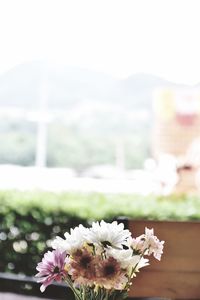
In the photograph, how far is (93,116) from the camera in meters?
6.00

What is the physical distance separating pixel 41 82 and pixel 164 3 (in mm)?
2223

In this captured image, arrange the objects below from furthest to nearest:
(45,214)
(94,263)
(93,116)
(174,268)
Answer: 1. (93,116)
2. (45,214)
3. (174,268)
4. (94,263)

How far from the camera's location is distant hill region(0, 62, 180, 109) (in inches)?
209

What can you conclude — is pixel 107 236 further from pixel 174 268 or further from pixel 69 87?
pixel 69 87

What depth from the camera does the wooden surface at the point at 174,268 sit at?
1717 mm

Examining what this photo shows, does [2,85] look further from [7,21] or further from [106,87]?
[7,21]

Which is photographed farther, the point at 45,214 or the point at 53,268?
the point at 45,214

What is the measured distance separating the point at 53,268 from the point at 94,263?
0.29 feet

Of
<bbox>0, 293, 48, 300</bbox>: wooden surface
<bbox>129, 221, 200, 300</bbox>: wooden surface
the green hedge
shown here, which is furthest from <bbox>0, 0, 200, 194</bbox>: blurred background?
<bbox>129, 221, 200, 300</bbox>: wooden surface

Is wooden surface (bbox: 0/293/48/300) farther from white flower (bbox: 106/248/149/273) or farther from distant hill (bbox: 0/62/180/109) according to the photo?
distant hill (bbox: 0/62/180/109)

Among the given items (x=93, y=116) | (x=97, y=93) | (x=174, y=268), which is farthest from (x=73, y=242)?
(x=93, y=116)

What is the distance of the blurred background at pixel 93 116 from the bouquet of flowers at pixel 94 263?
180cm

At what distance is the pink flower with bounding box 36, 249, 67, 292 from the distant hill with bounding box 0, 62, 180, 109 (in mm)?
4174

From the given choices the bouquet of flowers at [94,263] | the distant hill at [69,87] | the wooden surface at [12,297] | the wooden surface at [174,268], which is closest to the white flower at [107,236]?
the bouquet of flowers at [94,263]
